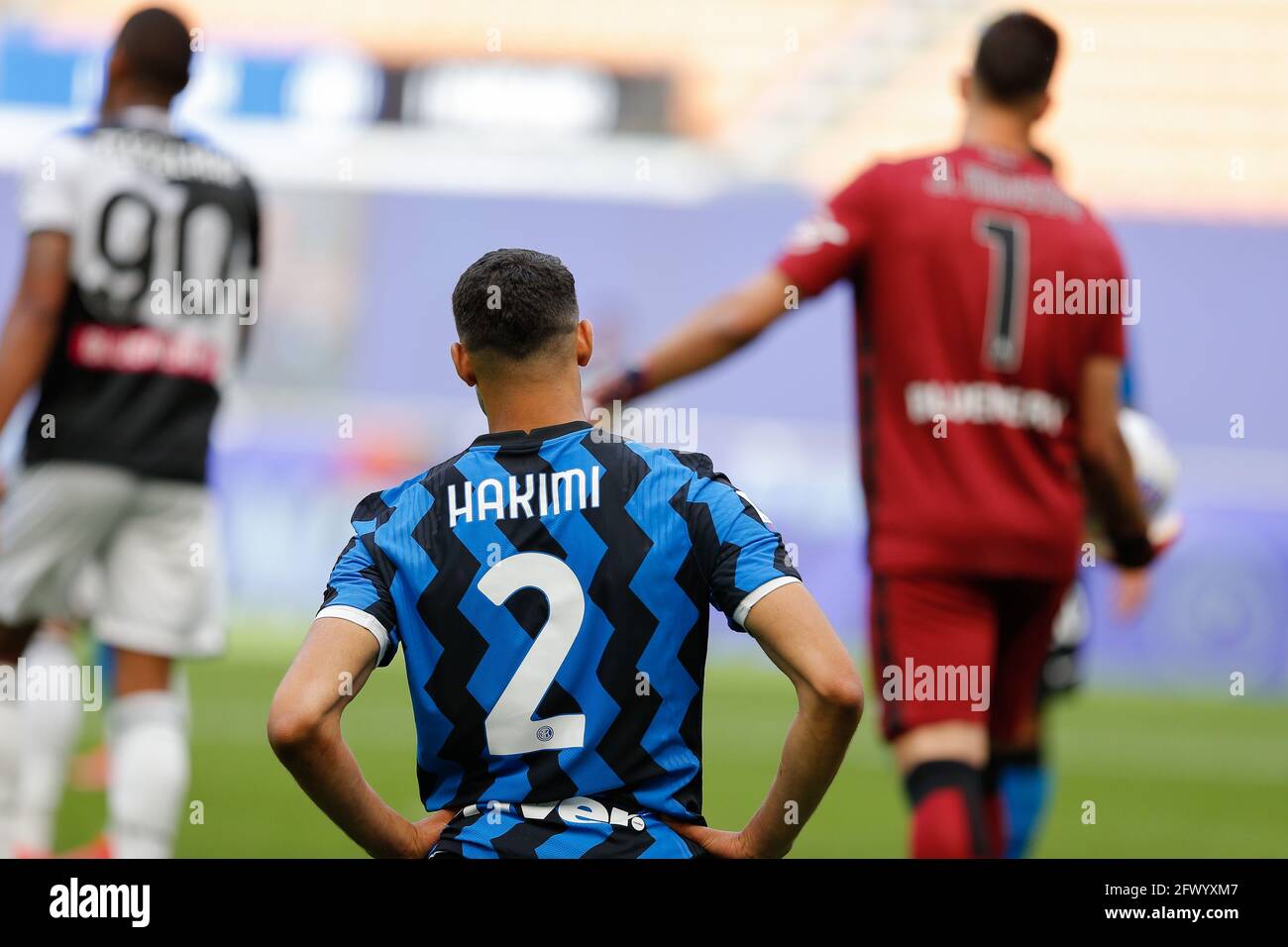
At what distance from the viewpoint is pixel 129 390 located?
4203 mm

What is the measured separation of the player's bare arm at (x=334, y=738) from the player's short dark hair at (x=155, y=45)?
2.47 metres

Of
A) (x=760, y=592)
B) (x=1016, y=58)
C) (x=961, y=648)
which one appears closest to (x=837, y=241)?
(x=1016, y=58)

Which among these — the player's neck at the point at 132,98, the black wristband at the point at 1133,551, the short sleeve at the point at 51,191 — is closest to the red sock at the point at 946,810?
the black wristband at the point at 1133,551

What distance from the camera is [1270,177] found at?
17266 millimetres

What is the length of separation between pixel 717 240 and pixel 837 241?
496 inches

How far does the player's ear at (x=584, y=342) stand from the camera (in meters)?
2.40

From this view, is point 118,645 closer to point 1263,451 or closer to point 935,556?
point 935,556

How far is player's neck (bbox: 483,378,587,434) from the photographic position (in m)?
2.36

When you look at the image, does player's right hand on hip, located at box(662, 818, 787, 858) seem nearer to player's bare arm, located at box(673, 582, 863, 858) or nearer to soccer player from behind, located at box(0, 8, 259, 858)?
player's bare arm, located at box(673, 582, 863, 858)

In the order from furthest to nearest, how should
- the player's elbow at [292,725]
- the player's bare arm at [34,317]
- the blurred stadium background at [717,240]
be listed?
the blurred stadium background at [717,240]
the player's bare arm at [34,317]
the player's elbow at [292,725]

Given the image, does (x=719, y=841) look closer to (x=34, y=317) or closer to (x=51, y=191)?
(x=34, y=317)

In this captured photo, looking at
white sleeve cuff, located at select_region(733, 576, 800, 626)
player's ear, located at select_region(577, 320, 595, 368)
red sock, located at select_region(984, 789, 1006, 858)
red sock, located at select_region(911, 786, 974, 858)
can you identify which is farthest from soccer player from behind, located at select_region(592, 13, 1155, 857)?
white sleeve cuff, located at select_region(733, 576, 800, 626)

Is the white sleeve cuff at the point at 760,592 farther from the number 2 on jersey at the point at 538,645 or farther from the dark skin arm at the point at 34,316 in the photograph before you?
the dark skin arm at the point at 34,316

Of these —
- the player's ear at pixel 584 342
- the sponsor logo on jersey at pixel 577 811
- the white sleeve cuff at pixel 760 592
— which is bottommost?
the sponsor logo on jersey at pixel 577 811
